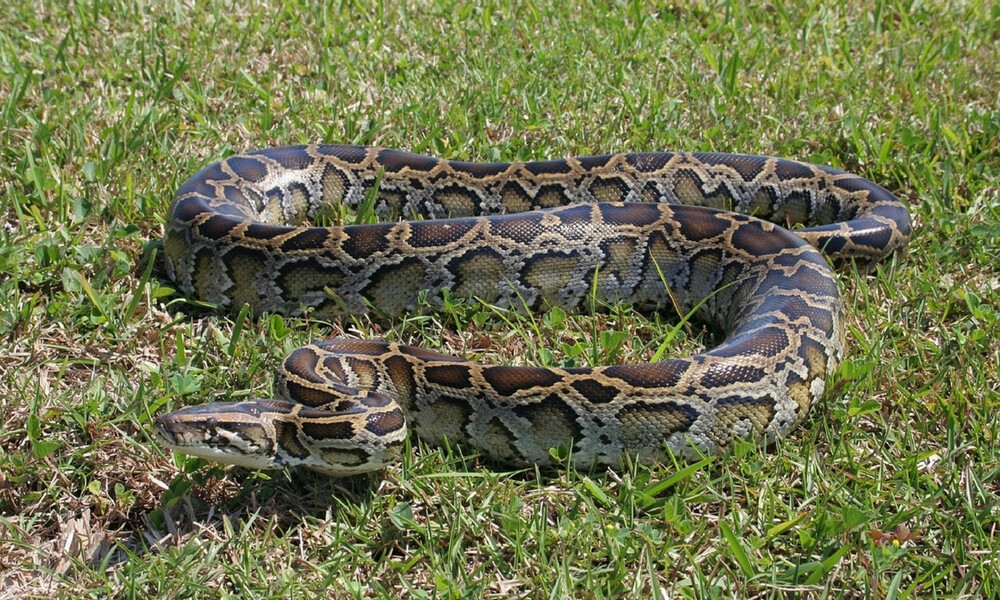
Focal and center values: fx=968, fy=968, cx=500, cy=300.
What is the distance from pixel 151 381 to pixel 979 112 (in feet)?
26.9

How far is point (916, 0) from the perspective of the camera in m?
11.9

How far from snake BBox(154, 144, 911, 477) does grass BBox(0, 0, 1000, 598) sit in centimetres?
22

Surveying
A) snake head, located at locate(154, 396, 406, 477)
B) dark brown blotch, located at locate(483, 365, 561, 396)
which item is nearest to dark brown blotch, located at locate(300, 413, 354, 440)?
snake head, located at locate(154, 396, 406, 477)

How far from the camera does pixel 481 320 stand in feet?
23.2

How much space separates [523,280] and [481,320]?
1.55 ft

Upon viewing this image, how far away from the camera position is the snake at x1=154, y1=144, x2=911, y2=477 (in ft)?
18.3

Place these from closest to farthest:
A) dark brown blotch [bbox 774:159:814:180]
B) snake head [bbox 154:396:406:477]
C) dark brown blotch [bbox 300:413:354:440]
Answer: snake head [bbox 154:396:406:477], dark brown blotch [bbox 300:413:354:440], dark brown blotch [bbox 774:159:814:180]

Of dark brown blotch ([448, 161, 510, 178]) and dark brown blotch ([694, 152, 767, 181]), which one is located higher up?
dark brown blotch ([694, 152, 767, 181])

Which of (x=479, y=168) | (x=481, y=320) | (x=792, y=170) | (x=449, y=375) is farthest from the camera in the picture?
(x=792, y=170)

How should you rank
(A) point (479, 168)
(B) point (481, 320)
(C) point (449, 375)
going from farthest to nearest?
1. (A) point (479, 168)
2. (B) point (481, 320)
3. (C) point (449, 375)

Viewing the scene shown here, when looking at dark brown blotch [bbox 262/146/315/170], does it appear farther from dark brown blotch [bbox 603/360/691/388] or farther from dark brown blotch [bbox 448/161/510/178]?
dark brown blotch [bbox 603/360/691/388]

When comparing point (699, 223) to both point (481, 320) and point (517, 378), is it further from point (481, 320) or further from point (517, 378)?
point (517, 378)

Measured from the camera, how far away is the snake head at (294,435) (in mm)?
5086

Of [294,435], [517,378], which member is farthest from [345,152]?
[294,435]
